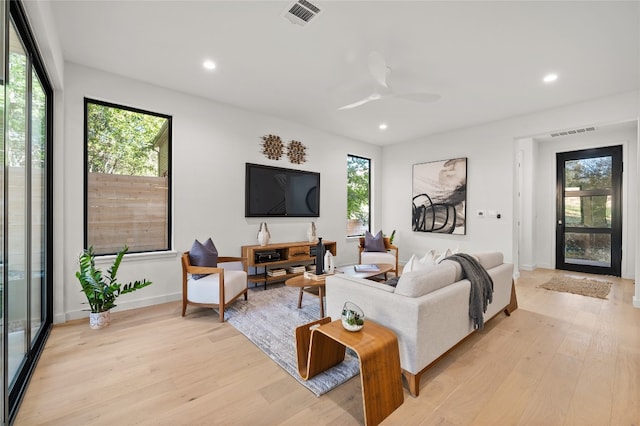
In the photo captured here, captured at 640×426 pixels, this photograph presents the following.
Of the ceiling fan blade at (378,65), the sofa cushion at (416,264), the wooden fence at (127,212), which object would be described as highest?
the ceiling fan blade at (378,65)

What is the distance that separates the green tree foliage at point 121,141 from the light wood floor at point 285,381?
1766 mm

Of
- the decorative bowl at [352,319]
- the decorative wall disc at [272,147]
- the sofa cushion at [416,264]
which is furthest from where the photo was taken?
the decorative wall disc at [272,147]

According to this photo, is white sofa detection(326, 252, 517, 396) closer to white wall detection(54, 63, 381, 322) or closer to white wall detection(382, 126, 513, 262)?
white wall detection(54, 63, 381, 322)

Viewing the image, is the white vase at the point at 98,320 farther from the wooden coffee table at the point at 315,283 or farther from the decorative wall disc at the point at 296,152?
the decorative wall disc at the point at 296,152

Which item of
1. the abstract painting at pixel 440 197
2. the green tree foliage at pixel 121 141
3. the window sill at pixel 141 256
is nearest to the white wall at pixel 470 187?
the abstract painting at pixel 440 197

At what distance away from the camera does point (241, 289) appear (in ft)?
11.0

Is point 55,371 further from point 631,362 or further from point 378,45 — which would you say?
point 631,362

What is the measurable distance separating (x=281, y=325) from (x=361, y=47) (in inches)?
112

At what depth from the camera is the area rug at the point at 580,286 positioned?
391cm

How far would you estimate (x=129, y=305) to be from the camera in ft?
10.6

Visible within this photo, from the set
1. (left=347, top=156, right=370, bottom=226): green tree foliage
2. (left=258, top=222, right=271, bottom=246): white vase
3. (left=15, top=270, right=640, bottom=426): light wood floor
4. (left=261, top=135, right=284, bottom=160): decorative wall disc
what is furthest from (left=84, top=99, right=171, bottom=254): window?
(left=347, top=156, right=370, bottom=226): green tree foliage

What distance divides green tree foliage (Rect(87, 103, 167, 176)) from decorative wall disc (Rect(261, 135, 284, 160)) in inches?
56.2

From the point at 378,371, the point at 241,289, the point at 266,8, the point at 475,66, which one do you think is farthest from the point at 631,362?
the point at 266,8

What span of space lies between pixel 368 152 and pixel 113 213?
4.79m
